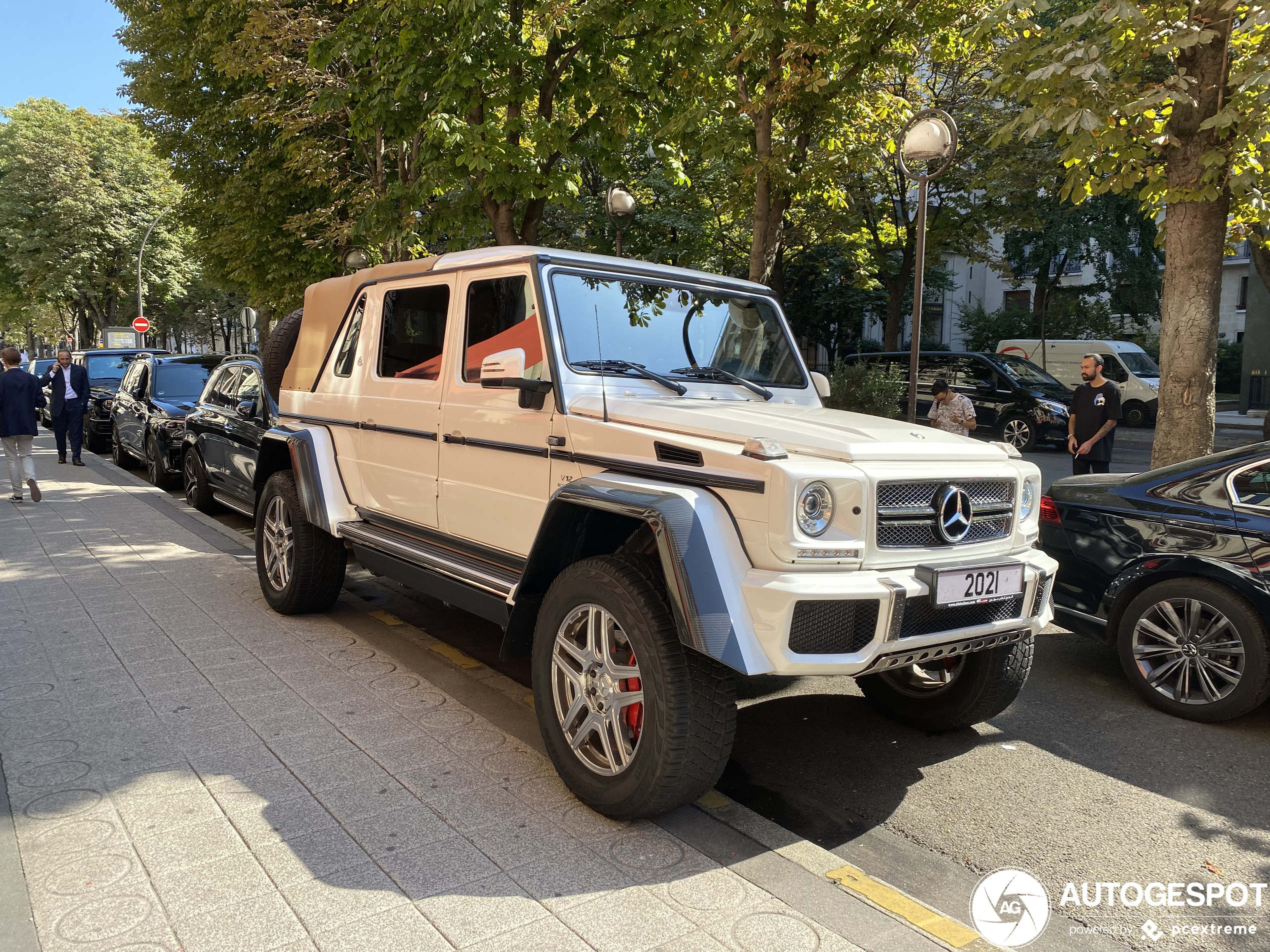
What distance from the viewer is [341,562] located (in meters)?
6.27

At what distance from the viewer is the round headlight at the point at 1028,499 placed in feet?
13.3

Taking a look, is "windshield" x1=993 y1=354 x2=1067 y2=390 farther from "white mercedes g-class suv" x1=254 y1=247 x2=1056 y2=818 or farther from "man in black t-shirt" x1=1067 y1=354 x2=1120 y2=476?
"white mercedes g-class suv" x1=254 y1=247 x2=1056 y2=818

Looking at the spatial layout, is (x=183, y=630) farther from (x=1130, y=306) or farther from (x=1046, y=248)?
(x=1130, y=306)

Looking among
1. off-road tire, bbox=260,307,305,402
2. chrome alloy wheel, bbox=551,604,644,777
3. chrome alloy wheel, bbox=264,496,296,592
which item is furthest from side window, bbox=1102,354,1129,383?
chrome alloy wheel, bbox=551,604,644,777

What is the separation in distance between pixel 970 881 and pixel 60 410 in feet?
51.1

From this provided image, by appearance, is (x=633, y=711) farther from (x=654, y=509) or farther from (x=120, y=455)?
(x=120, y=455)

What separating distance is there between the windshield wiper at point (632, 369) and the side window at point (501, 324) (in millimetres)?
222

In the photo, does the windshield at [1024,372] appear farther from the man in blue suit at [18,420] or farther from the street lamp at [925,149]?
the man in blue suit at [18,420]

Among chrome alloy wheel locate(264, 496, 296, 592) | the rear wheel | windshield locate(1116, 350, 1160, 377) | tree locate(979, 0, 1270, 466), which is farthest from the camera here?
windshield locate(1116, 350, 1160, 377)

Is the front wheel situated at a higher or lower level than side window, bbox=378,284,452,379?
lower

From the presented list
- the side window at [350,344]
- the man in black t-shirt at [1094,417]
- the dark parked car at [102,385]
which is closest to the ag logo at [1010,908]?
the side window at [350,344]

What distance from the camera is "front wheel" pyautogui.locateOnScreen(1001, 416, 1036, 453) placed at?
62.1 feet

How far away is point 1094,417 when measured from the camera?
33.6ft

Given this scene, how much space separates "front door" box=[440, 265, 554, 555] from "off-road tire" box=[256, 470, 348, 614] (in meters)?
1.47
